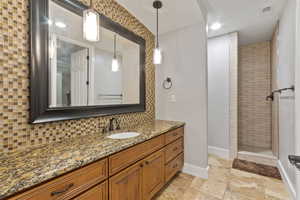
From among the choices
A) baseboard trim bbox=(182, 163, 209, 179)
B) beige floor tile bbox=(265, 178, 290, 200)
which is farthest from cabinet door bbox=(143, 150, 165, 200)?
beige floor tile bbox=(265, 178, 290, 200)

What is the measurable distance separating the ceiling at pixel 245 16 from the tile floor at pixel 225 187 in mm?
2580

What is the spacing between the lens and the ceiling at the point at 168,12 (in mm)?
1827

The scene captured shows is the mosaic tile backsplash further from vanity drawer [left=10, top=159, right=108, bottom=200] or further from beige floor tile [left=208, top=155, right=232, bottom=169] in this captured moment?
beige floor tile [left=208, top=155, right=232, bottom=169]

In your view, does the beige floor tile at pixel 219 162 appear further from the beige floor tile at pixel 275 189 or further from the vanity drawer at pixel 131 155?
the vanity drawer at pixel 131 155

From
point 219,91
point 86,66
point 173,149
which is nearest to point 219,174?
point 173,149

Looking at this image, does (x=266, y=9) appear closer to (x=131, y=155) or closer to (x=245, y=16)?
(x=245, y=16)

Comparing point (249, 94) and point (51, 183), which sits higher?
point (249, 94)

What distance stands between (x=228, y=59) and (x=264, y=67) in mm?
1172

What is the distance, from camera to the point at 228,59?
113 inches

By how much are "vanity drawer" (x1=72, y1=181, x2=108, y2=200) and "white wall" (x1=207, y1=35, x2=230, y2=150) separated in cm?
267

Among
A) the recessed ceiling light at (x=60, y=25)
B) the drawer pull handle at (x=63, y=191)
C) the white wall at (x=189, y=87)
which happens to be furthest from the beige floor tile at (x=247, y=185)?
the recessed ceiling light at (x=60, y=25)

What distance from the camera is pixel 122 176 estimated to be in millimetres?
1115

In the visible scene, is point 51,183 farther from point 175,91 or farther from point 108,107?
point 175,91

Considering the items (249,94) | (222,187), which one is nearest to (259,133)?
(249,94)
